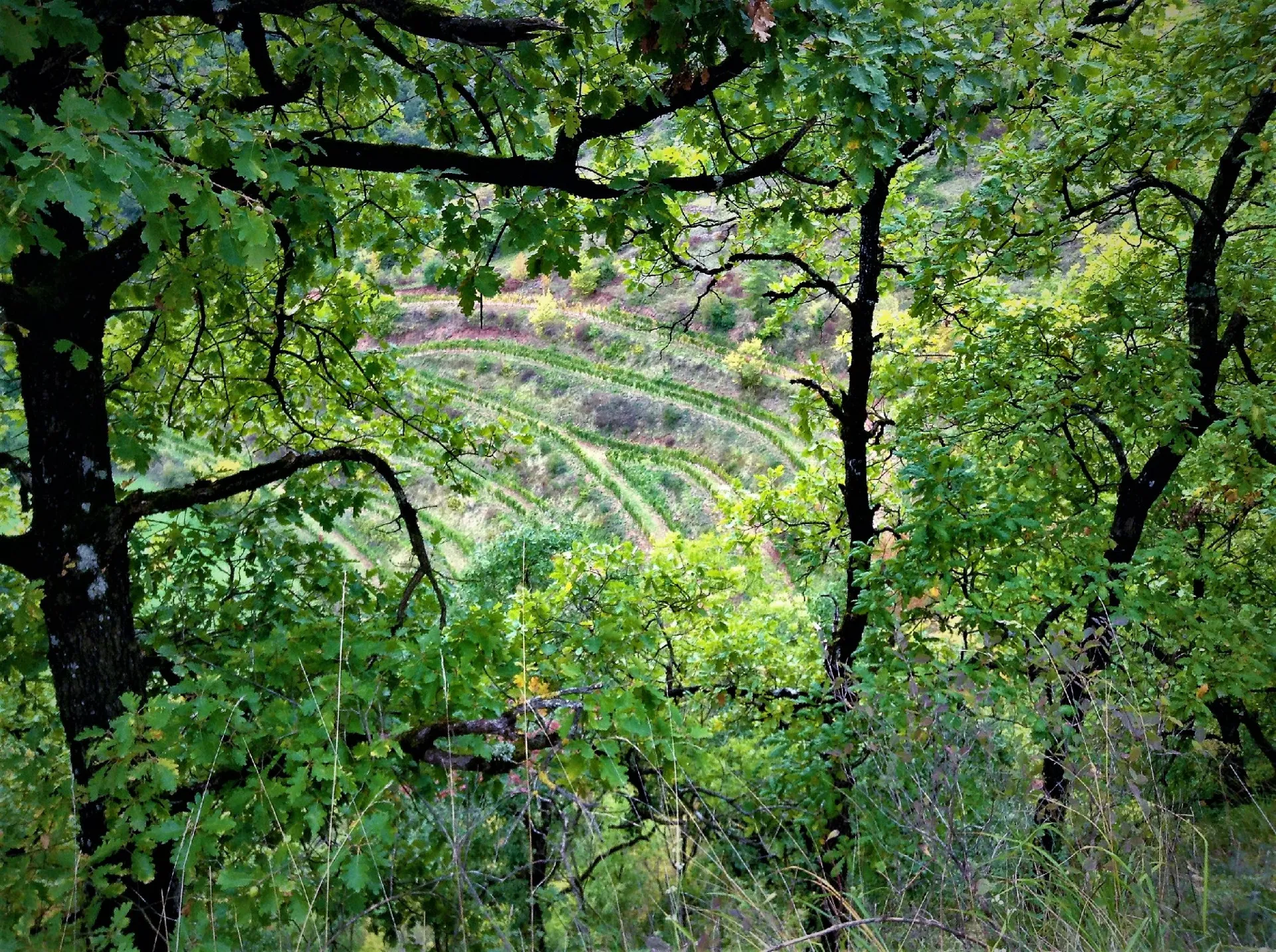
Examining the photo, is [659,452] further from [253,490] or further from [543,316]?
[253,490]

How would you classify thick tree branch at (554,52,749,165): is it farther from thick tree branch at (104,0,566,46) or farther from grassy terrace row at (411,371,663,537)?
grassy terrace row at (411,371,663,537)

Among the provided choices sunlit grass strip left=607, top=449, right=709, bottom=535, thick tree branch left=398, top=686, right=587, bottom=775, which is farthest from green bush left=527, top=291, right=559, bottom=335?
thick tree branch left=398, top=686, right=587, bottom=775

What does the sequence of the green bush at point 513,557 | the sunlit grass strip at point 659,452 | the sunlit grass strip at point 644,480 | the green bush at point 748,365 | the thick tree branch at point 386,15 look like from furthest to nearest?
the green bush at point 748,365 → the sunlit grass strip at point 659,452 → the sunlit grass strip at point 644,480 → the green bush at point 513,557 → the thick tree branch at point 386,15

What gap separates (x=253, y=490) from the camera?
159 inches

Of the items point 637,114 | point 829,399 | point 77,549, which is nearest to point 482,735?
point 77,549

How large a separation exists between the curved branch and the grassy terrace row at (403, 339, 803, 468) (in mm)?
21244

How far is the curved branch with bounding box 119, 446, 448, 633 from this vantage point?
3646mm

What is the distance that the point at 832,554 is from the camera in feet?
26.5

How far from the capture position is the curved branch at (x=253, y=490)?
365cm

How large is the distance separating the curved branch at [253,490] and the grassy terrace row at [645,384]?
21.2 meters

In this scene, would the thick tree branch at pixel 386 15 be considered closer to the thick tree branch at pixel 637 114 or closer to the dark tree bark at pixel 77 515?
the thick tree branch at pixel 637 114

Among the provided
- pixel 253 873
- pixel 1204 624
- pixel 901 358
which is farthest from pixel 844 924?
pixel 901 358

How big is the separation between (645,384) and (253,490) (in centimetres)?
2813

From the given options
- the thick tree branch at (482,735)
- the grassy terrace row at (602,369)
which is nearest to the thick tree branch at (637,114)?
the thick tree branch at (482,735)
